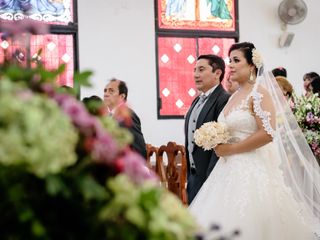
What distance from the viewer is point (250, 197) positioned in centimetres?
416

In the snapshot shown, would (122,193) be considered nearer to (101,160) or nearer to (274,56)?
(101,160)

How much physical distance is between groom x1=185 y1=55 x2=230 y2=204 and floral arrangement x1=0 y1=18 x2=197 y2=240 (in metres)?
3.66

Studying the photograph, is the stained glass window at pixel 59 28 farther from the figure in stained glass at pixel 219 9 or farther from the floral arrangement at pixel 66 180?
the floral arrangement at pixel 66 180

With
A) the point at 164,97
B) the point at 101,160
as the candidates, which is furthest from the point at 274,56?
the point at 101,160

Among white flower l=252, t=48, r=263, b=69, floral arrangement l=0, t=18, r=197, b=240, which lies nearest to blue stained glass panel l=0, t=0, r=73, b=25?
white flower l=252, t=48, r=263, b=69

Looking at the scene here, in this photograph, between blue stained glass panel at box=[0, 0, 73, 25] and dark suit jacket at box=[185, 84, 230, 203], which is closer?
dark suit jacket at box=[185, 84, 230, 203]

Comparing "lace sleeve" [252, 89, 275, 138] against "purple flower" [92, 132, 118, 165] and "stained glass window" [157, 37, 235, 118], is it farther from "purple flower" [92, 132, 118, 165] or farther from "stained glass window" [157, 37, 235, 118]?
"stained glass window" [157, 37, 235, 118]

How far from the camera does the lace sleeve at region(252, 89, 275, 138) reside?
410 centimetres

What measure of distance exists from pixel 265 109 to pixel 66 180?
3.17 meters

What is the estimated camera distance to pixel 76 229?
3.46 feet

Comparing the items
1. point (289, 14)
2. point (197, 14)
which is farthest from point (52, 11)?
point (289, 14)

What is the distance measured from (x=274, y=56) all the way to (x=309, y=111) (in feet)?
12.3

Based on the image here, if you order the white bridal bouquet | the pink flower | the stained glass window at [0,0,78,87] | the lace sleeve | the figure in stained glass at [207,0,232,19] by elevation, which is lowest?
the white bridal bouquet

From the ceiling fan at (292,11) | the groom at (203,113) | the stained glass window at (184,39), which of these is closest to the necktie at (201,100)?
the groom at (203,113)
